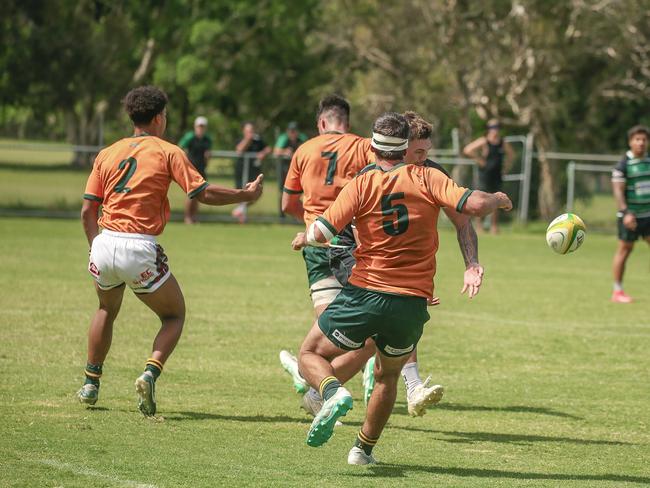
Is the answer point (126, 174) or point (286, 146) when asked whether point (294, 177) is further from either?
point (286, 146)

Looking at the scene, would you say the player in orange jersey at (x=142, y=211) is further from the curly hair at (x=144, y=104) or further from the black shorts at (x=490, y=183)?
the black shorts at (x=490, y=183)

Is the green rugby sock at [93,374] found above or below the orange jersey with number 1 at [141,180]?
below

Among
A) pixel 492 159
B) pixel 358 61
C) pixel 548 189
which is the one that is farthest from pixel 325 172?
pixel 358 61

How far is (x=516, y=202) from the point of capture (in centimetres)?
3006

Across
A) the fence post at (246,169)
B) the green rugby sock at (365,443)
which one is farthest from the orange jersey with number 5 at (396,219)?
the fence post at (246,169)

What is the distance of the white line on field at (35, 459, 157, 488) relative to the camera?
19.6ft

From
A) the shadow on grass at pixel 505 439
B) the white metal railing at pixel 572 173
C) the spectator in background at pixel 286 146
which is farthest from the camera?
the white metal railing at pixel 572 173

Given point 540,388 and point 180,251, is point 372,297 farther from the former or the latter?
point 180,251

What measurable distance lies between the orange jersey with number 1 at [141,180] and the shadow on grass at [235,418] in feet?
4.17

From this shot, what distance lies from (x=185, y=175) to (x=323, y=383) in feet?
6.51

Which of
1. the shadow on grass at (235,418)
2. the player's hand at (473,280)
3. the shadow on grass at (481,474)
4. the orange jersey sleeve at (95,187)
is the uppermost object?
the orange jersey sleeve at (95,187)

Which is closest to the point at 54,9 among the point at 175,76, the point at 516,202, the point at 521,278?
the point at 175,76

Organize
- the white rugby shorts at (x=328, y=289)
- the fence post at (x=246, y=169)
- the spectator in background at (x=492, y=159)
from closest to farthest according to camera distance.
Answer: the white rugby shorts at (x=328, y=289)
the spectator in background at (x=492, y=159)
the fence post at (x=246, y=169)

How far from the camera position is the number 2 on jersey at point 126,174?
26.1ft
